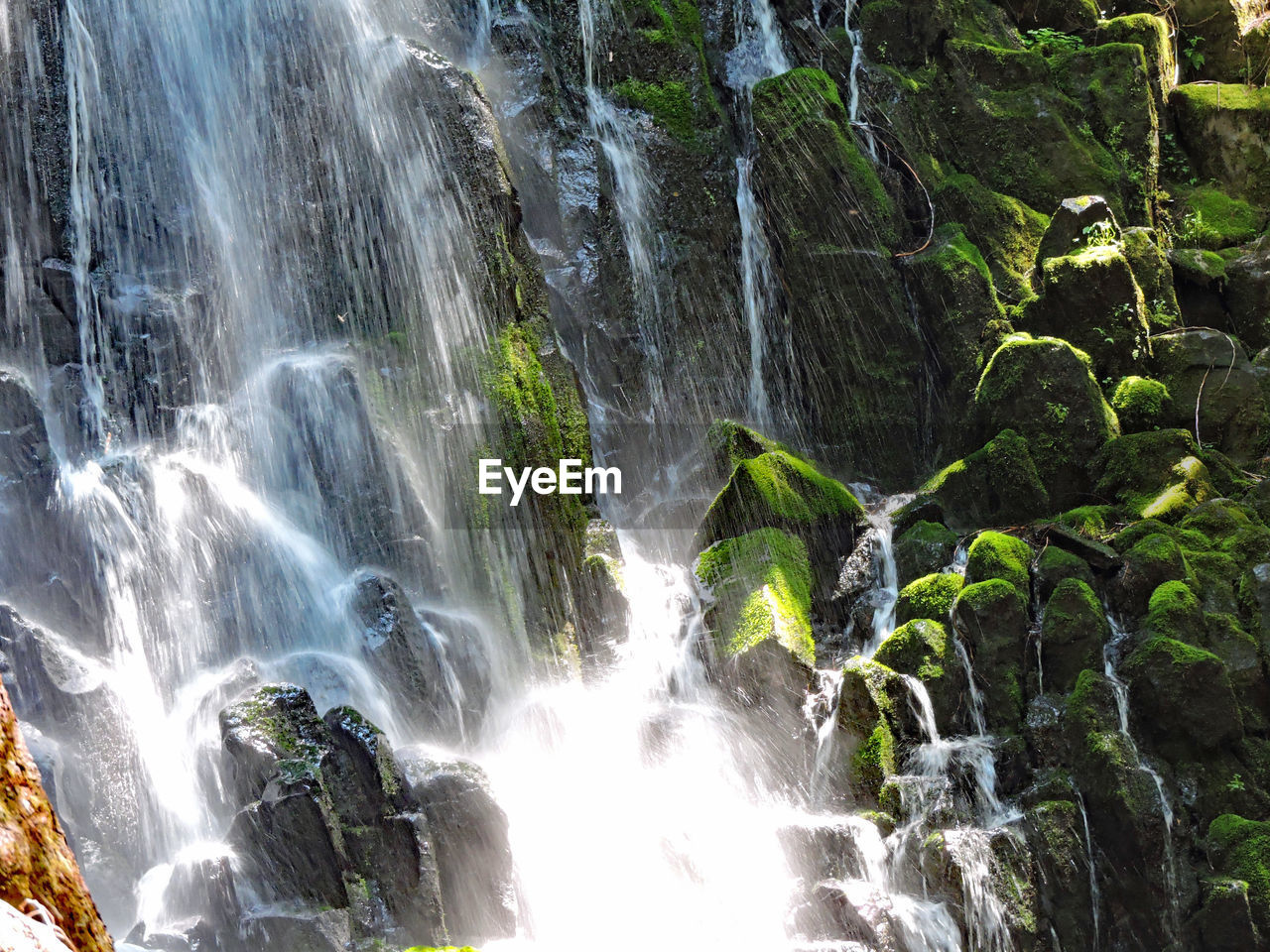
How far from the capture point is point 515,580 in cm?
997

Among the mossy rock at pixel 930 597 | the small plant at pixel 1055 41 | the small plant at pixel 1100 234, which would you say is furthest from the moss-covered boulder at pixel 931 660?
the small plant at pixel 1055 41

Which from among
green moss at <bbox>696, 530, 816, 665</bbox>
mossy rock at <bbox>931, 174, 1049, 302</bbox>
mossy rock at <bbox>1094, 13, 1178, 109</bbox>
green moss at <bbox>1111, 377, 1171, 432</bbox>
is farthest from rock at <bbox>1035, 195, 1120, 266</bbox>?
green moss at <bbox>696, 530, 816, 665</bbox>

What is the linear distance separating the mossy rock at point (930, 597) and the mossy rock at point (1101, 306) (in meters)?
3.41

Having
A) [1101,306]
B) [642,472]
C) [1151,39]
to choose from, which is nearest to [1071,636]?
[1101,306]

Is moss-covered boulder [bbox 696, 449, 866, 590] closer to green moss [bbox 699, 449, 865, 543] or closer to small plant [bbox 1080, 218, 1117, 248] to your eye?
green moss [bbox 699, 449, 865, 543]

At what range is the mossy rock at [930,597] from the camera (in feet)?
28.1

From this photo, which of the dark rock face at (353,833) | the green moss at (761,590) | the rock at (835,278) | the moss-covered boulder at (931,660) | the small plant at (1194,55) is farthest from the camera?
the small plant at (1194,55)

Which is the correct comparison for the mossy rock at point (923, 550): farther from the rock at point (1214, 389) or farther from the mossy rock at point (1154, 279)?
the mossy rock at point (1154, 279)

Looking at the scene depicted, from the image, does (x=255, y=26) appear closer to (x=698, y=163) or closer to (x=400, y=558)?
(x=698, y=163)

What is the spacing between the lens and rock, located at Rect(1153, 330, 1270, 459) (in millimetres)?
9867

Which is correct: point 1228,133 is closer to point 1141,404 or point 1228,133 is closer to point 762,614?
point 1141,404

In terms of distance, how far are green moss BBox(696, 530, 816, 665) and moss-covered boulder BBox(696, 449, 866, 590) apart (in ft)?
0.65

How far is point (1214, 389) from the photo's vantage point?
33.0 ft

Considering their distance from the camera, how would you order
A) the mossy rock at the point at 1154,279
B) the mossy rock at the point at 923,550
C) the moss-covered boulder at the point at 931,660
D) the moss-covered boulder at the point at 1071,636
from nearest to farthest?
the moss-covered boulder at the point at 1071,636, the moss-covered boulder at the point at 931,660, the mossy rock at the point at 923,550, the mossy rock at the point at 1154,279
